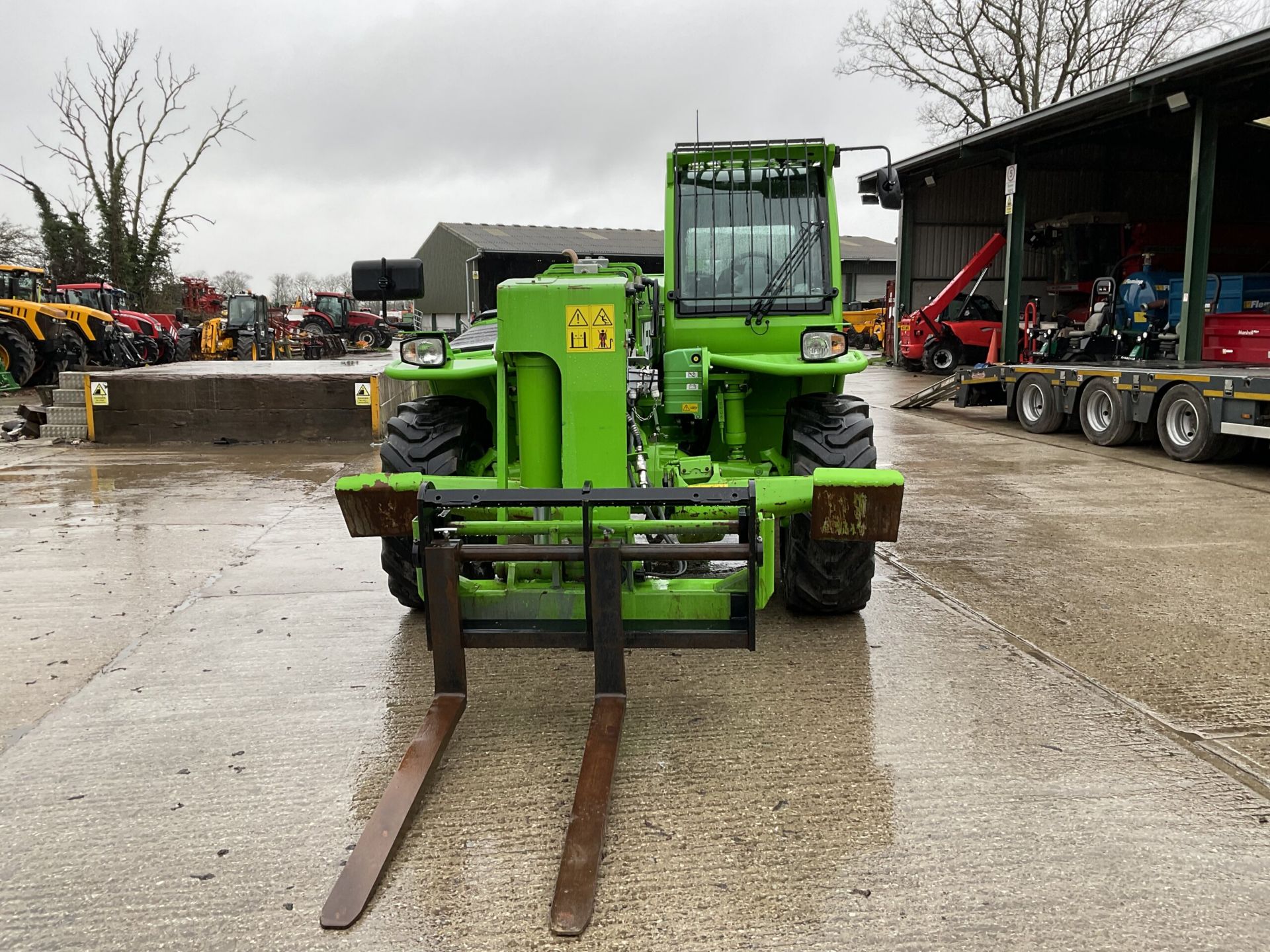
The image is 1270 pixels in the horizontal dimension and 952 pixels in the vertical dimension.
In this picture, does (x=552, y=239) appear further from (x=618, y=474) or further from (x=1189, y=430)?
(x=618, y=474)

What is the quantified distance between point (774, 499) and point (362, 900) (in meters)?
2.01

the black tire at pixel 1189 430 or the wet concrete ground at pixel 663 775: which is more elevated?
the black tire at pixel 1189 430

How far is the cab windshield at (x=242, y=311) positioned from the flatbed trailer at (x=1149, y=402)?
20.3 m

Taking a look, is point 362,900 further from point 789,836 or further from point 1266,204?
point 1266,204

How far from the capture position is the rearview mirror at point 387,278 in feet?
13.8

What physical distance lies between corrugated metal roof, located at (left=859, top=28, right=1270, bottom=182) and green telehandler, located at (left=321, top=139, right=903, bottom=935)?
4301mm

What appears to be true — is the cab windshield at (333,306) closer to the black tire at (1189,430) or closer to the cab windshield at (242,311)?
the cab windshield at (242,311)

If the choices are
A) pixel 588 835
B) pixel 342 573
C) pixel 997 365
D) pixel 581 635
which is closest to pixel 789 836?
Answer: pixel 588 835

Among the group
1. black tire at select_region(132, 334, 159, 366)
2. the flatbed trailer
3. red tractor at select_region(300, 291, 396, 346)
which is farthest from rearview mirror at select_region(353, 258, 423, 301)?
red tractor at select_region(300, 291, 396, 346)

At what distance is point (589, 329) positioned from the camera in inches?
146

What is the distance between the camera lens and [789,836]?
2.99 metres

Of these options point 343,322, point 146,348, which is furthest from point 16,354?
point 343,322

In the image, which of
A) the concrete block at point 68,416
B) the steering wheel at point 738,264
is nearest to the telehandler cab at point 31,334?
the concrete block at point 68,416

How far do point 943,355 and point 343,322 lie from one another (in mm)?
21950
